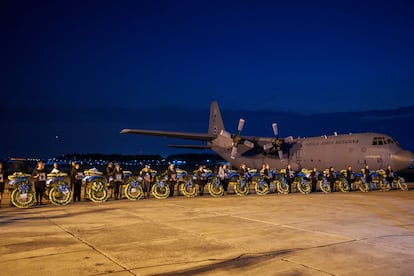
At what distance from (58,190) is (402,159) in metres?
16.5

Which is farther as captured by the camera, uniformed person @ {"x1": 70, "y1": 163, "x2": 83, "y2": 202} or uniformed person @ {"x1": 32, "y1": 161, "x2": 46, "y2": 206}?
uniformed person @ {"x1": 70, "y1": 163, "x2": 83, "y2": 202}

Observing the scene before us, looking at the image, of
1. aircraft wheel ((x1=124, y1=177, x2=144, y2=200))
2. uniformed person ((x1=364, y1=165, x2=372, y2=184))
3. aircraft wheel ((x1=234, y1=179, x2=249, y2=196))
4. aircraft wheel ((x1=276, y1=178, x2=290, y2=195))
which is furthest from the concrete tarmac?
uniformed person ((x1=364, y1=165, x2=372, y2=184))

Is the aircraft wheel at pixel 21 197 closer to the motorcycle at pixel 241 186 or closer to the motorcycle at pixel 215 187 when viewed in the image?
the motorcycle at pixel 215 187

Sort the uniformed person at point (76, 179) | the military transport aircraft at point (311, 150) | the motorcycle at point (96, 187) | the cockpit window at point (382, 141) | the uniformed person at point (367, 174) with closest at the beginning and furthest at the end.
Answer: the motorcycle at point (96, 187), the uniformed person at point (76, 179), the uniformed person at point (367, 174), the military transport aircraft at point (311, 150), the cockpit window at point (382, 141)

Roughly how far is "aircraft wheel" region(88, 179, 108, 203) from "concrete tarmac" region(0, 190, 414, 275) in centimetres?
152

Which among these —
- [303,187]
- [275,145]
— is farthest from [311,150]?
[303,187]

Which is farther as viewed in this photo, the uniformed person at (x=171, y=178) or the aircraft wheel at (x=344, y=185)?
the aircraft wheel at (x=344, y=185)

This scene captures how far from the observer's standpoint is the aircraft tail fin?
32062mm

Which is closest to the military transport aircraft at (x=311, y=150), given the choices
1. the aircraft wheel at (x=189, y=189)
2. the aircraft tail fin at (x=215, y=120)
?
the aircraft tail fin at (x=215, y=120)

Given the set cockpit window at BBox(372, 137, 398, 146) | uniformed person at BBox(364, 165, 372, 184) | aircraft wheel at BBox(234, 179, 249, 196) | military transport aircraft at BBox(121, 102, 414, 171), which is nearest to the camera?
aircraft wheel at BBox(234, 179, 249, 196)

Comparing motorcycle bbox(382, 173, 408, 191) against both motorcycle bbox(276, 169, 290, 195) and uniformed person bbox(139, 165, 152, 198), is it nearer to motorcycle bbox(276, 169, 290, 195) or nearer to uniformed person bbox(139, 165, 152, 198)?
motorcycle bbox(276, 169, 290, 195)

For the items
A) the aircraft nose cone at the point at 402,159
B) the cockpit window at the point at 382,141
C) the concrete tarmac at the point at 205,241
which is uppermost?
the cockpit window at the point at 382,141

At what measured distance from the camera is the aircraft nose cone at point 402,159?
19.2 meters

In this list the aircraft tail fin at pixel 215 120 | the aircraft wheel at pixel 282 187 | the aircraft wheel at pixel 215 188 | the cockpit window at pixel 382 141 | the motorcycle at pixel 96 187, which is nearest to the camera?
the motorcycle at pixel 96 187
